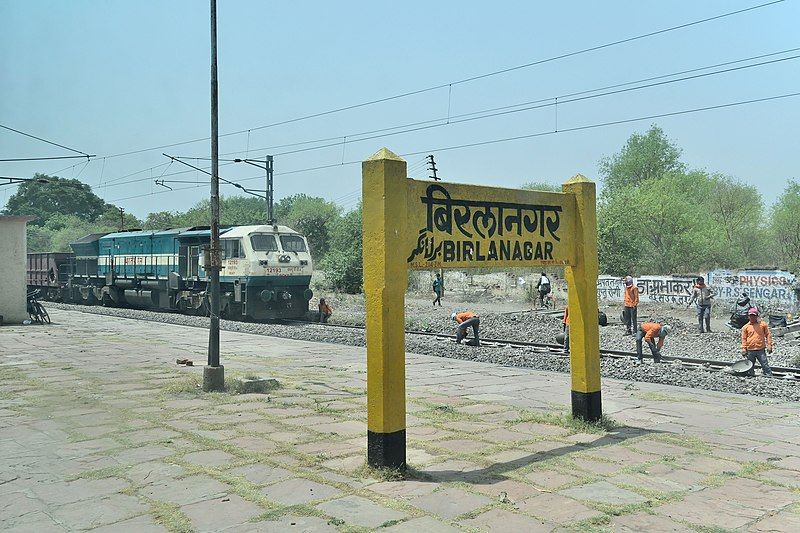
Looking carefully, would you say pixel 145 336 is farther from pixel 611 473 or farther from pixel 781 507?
pixel 781 507

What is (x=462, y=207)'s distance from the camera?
21.1 ft

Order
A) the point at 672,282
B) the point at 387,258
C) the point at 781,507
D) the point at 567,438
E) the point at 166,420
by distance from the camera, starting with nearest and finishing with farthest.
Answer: the point at 781,507 < the point at 387,258 < the point at 567,438 < the point at 166,420 < the point at 672,282

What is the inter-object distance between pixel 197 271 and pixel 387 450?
19.3 m

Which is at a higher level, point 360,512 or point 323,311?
point 323,311

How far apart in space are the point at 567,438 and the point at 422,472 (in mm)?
1903

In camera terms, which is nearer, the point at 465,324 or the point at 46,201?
the point at 465,324

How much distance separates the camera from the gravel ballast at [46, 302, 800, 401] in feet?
35.1

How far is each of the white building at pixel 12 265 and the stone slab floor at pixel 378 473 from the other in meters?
10.4

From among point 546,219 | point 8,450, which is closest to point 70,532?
point 8,450

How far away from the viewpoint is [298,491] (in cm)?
526

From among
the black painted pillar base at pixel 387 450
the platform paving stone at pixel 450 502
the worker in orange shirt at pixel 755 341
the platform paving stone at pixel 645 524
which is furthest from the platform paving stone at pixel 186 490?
the worker in orange shirt at pixel 755 341

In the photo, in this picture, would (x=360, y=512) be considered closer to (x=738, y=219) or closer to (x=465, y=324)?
(x=465, y=324)

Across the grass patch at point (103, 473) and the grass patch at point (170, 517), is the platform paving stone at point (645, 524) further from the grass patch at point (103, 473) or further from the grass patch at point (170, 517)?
the grass patch at point (103, 473)

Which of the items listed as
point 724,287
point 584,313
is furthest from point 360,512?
point 724,287
